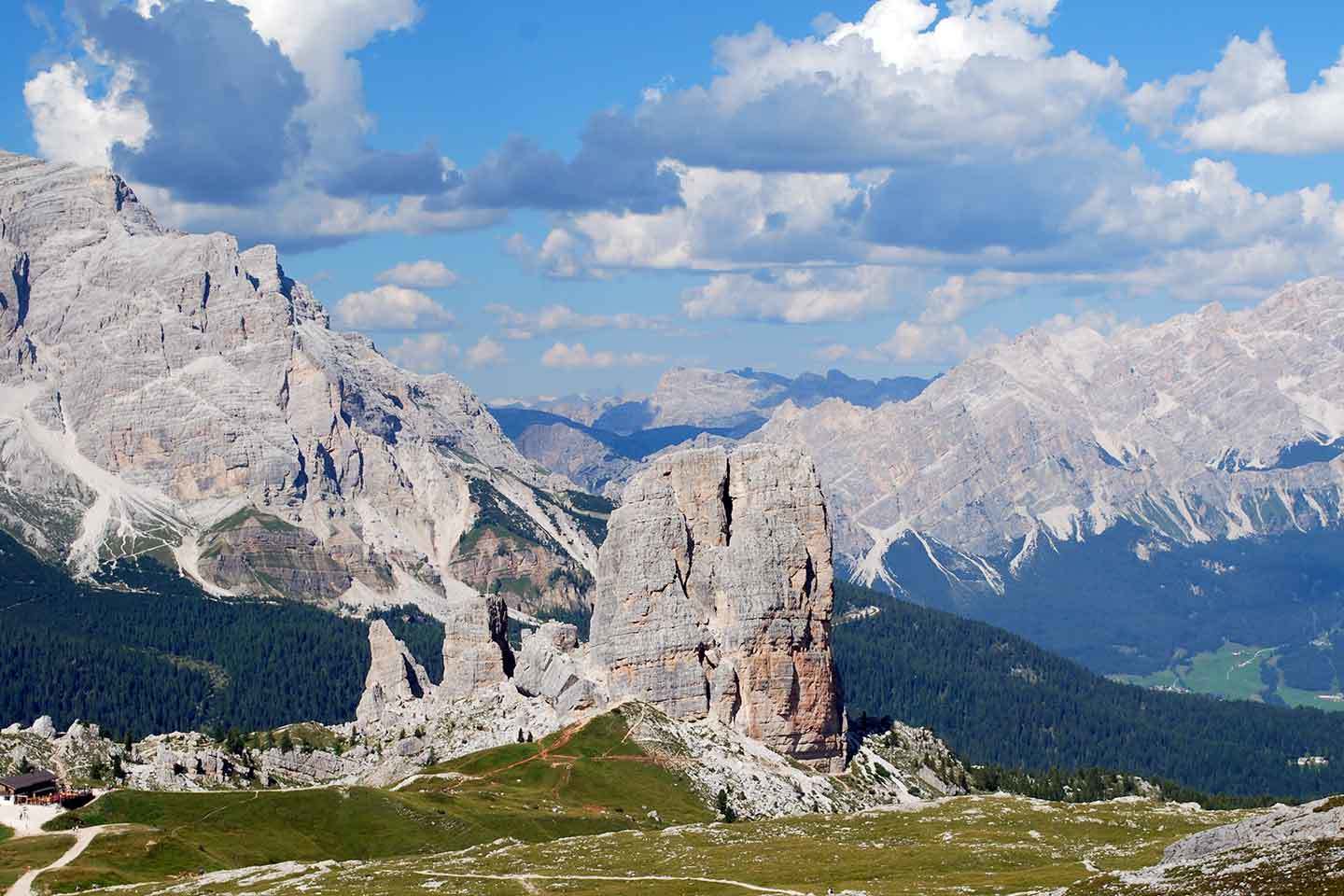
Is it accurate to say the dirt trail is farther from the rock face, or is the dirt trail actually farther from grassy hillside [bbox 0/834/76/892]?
grassy hillside [bbox 0/834/76/892]

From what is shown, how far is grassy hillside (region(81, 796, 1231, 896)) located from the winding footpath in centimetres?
1007

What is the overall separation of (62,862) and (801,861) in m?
65.5

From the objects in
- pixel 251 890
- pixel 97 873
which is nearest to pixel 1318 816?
pixel 251 890

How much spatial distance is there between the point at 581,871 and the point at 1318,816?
68.2 meters

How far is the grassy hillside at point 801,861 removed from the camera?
145m

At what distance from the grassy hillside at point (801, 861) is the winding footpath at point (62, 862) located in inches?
396

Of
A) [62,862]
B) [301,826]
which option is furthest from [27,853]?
[301,826]

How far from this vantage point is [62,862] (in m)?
163

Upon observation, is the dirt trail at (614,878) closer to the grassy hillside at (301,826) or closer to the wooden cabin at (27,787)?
the grassy hillside at (301,826)

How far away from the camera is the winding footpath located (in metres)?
152

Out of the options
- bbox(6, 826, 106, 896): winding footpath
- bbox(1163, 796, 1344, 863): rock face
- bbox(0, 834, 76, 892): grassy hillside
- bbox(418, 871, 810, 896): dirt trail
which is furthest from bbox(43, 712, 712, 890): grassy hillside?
bbox(1163, 796, 1344, 863): rock face

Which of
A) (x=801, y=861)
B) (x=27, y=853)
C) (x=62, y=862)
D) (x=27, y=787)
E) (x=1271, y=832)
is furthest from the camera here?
(x=27, y=787)

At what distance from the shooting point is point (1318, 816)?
110 m

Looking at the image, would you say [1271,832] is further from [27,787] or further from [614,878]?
[27,787]
